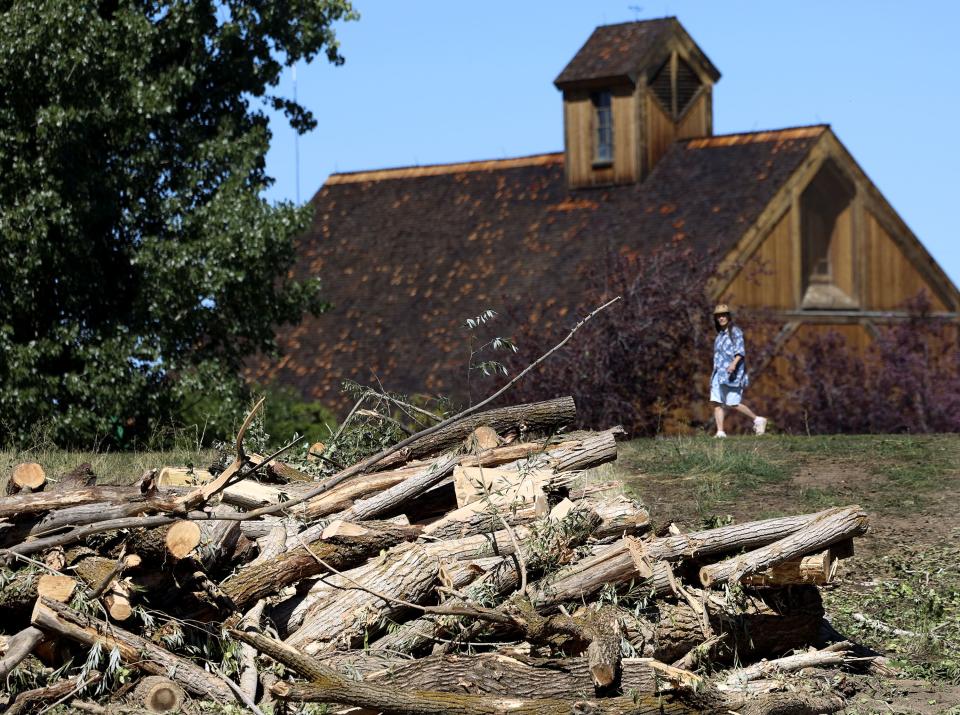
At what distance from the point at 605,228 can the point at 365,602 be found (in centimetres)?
2249

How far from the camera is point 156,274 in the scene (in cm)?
1830

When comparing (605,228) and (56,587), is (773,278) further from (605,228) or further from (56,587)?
(56,587)

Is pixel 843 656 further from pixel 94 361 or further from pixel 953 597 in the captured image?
pixel 94 361

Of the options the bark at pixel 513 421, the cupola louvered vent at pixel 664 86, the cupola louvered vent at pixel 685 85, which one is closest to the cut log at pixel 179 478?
the bark at pixel 513 421

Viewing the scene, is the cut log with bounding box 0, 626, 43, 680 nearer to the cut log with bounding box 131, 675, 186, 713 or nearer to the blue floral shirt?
the cut log with bounding box 131, 675, 186, 713

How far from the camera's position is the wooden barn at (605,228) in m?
28.6

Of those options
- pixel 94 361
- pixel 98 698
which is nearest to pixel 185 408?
pixel 94 361

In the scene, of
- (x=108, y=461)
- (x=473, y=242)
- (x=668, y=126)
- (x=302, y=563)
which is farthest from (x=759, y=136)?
→ (x=302, y=563)

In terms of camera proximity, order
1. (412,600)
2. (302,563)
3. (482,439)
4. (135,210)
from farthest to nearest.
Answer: (135,210) < (482,439) < (302,563) < (412,600)

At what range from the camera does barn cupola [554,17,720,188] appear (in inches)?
1276

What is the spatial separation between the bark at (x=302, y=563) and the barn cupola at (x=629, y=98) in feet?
80.4

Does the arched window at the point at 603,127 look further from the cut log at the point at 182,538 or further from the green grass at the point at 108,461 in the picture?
the cut log at the point at 182,538

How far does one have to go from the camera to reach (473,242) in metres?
31.4

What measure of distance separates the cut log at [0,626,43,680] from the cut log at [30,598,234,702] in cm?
8
